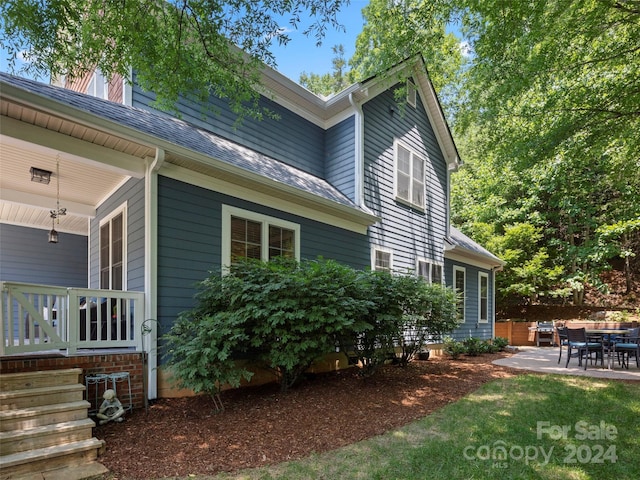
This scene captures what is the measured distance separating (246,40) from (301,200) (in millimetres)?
2858

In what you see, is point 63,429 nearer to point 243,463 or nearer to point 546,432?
point 243,463

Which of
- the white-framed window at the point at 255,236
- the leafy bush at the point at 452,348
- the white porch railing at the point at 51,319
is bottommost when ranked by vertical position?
the leafy bush at the point at 452,348

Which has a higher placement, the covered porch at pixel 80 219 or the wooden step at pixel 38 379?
the covered porch at pixel 80 219

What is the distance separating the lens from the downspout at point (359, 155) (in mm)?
8875

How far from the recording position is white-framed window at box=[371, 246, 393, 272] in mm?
9320

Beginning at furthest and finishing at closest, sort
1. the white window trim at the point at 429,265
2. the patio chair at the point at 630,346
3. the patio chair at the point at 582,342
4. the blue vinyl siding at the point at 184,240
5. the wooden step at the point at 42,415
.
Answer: the white window trim at the point at 429,265 → the patio chair at the point at 582,342 → the patio chair at the point at 630,346 → the blue vinyl siding at the point at 184,240 → the wooden step at the point at 42,415

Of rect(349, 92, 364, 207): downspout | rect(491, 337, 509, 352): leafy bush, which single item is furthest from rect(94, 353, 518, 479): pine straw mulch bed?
rect(491, 337, 509, 352): leafy bush

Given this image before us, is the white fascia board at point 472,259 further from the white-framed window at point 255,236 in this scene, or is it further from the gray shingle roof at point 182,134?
the white-framed window at point 255,236

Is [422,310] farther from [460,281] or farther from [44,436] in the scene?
[460,281]

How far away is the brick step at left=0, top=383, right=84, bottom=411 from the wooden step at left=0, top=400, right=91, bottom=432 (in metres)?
0.07

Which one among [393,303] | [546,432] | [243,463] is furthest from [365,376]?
[243,463]

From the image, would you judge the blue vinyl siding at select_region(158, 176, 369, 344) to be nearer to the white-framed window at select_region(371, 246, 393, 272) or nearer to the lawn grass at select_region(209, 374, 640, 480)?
the lawn grass at select_region(209, 374, 640, 480)

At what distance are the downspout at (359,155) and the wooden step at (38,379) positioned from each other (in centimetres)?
638

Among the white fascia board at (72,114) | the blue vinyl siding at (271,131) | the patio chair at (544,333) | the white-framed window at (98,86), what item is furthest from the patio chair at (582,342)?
the white-framed window at (98,86)
